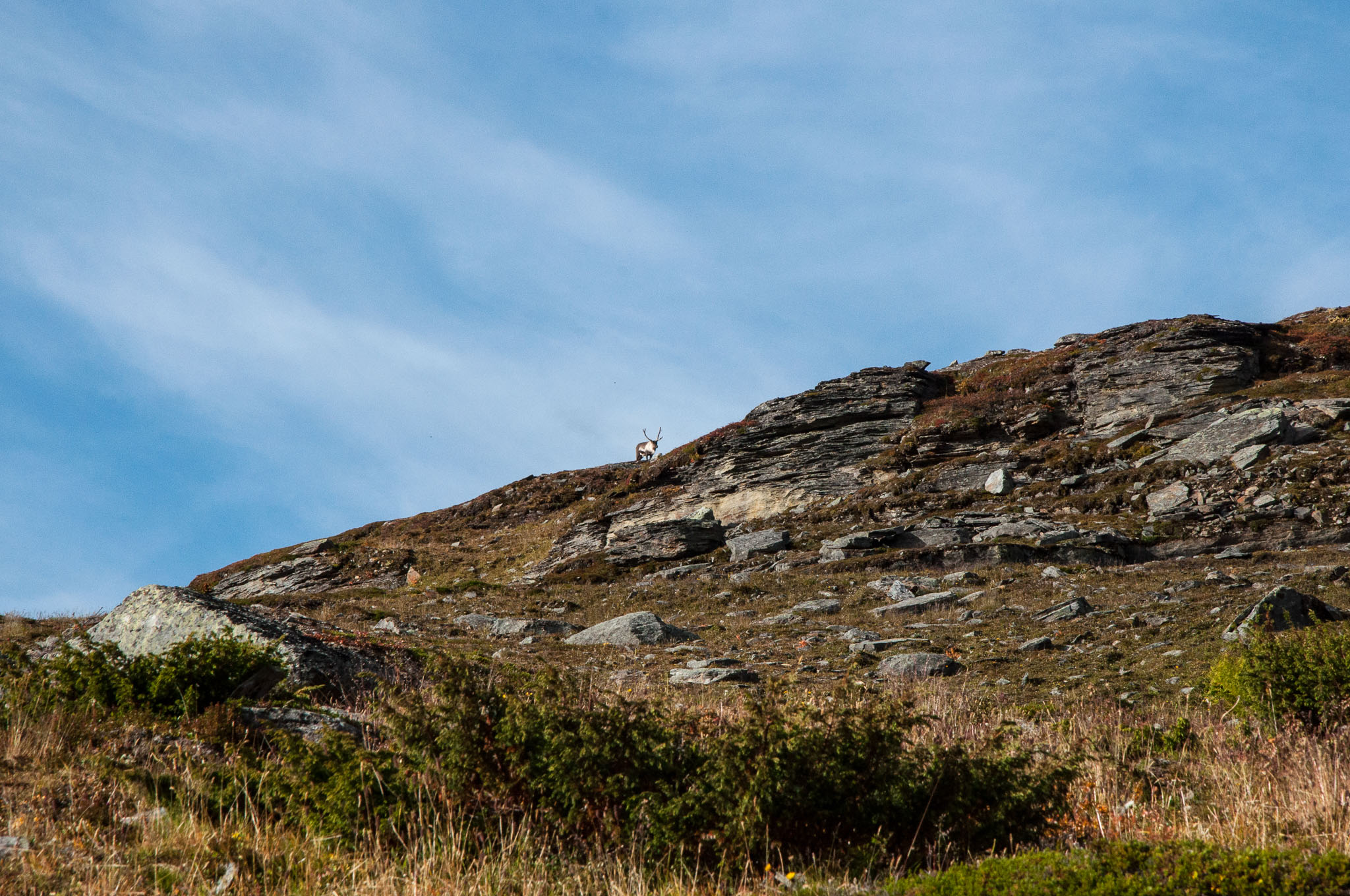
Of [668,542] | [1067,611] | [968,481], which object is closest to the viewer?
[1067,611]

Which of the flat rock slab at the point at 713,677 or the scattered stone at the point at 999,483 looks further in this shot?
the scattered stone at the point at 999,483

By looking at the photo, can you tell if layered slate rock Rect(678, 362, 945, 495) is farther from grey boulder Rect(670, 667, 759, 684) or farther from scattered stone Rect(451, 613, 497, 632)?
grey boulder Rect(670, 667, 759, 684)

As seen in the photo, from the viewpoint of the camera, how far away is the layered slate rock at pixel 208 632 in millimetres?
10617

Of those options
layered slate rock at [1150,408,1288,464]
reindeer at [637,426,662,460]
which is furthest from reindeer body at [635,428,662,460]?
layered slate rock at [1150,408,1288,464]

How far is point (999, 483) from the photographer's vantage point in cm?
3578

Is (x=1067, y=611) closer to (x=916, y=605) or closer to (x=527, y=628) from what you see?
(x=916, y=605)

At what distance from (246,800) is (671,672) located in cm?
1090

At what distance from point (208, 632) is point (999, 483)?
3127 centimetres

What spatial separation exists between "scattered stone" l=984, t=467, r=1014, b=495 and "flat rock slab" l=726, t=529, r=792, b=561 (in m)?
8.49

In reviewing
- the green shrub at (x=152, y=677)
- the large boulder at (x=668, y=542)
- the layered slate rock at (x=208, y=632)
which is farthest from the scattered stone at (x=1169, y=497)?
the green shrub at (x=152, y=677)

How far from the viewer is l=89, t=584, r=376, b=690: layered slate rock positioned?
Result: 1062 centimetres

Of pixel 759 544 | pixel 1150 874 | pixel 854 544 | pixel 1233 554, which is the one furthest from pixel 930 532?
pixel 1150 874

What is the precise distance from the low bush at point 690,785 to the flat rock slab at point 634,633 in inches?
584

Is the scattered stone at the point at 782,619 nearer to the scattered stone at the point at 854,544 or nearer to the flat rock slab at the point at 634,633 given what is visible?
the flat rock slab at the point at 634,633
